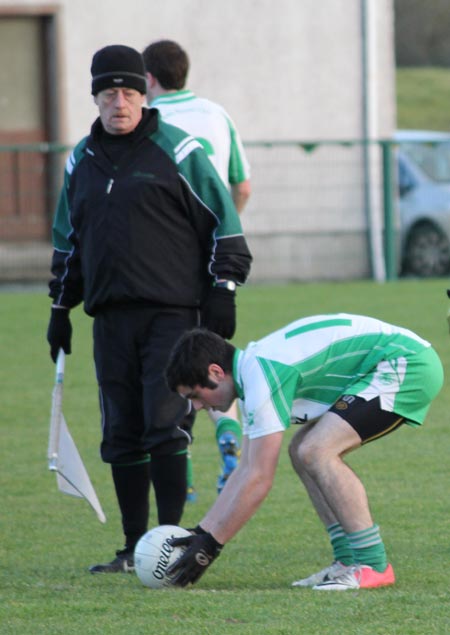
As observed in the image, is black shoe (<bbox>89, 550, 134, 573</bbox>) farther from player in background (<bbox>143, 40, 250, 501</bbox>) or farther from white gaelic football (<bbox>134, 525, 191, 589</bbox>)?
player in background (<bbox>143, 40, 250, 501</bbox>)

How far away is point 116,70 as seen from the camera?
6.36 metres

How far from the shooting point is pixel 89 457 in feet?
29.5

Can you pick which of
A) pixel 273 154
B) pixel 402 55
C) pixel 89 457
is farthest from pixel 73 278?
pixel 402 55

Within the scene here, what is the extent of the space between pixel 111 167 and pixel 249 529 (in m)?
1.88

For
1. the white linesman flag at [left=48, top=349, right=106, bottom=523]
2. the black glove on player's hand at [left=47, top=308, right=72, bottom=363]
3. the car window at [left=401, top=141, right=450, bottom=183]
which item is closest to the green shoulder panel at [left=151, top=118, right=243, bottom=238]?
the black glove on player's hand at [left=47, top=308, right=72, bottom=363]

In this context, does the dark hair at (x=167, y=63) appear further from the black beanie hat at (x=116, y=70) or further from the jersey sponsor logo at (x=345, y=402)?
the jersey sponsor logo at (x=345, y=402)

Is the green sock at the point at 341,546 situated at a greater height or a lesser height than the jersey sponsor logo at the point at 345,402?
lesser

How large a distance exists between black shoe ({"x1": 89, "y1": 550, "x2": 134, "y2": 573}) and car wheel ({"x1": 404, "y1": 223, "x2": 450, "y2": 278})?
1272cm

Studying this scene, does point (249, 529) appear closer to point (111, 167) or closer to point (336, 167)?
point (111, 167)

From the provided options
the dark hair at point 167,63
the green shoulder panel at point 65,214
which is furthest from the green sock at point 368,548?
the dark hair at point 167,63

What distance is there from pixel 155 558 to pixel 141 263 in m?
1.29

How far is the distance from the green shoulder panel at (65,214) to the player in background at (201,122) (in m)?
1.33

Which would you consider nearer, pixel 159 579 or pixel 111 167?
pixel 159 579

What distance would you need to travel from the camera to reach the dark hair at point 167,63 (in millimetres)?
7812
